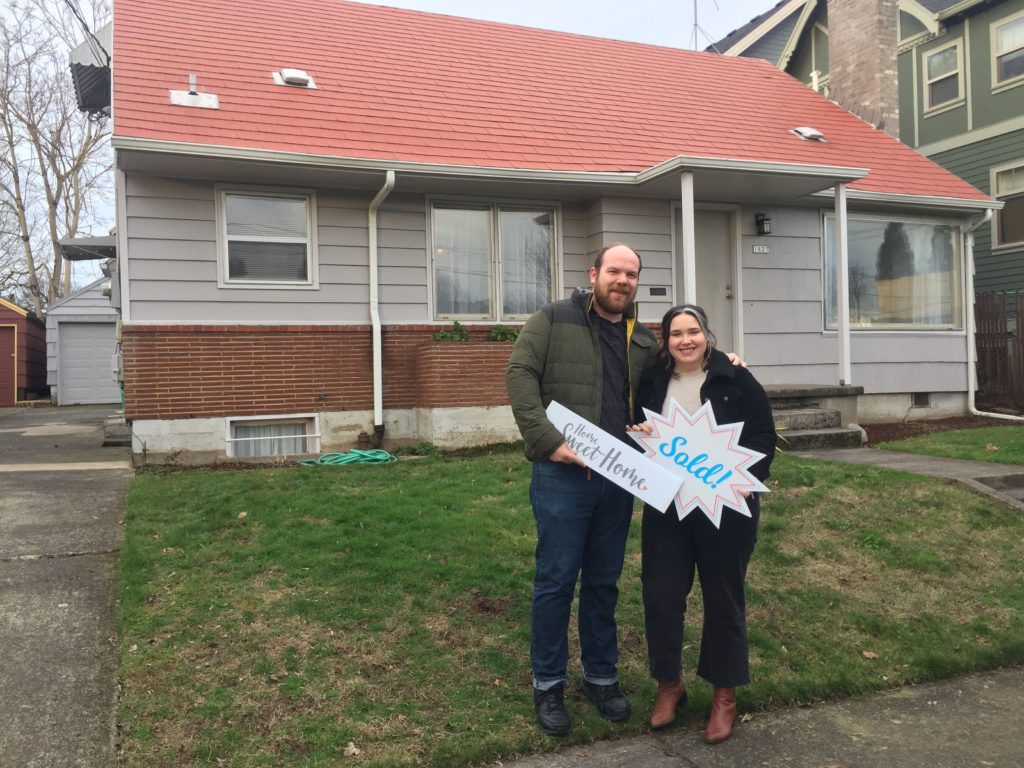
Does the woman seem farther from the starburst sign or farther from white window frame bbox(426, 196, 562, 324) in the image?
white window frame bbox(426, 196, 562, 324)

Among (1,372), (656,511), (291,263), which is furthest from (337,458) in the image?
(1,372)

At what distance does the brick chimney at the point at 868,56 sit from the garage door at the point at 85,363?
61.4 feet

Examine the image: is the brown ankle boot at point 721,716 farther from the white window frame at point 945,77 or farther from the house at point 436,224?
the white window frame at point 945,77

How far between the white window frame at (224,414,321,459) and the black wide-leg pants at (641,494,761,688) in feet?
20.8

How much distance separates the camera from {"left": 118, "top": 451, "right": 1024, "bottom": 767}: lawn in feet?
10.6

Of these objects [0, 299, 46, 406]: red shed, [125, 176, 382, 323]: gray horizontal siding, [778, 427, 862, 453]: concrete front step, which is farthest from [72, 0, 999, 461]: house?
[0, 299, 46, 406]: red shed

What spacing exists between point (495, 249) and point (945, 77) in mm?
12864

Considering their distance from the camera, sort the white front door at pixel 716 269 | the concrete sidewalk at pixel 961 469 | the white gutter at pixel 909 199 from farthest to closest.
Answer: the white gutter at pixel 909 199 → the white front door at pixel 716 269 → the concrete sidewalk at pixel 961 469

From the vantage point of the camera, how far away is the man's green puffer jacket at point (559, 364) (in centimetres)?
329

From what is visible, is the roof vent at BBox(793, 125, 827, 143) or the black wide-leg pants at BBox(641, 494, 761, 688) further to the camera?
the roof vent at BBox(793, 125, 827, 143)

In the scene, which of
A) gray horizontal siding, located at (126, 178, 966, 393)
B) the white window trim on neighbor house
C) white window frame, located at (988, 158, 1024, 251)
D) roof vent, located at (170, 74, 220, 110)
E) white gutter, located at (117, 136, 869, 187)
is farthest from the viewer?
white window frame, located at (988, 158, 1024, 251)

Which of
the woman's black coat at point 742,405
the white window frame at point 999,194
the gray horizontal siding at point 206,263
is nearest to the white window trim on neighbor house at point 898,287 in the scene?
the white window frame at point 999,194

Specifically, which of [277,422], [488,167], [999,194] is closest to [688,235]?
[488,167]

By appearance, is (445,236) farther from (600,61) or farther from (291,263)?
(600,61)
